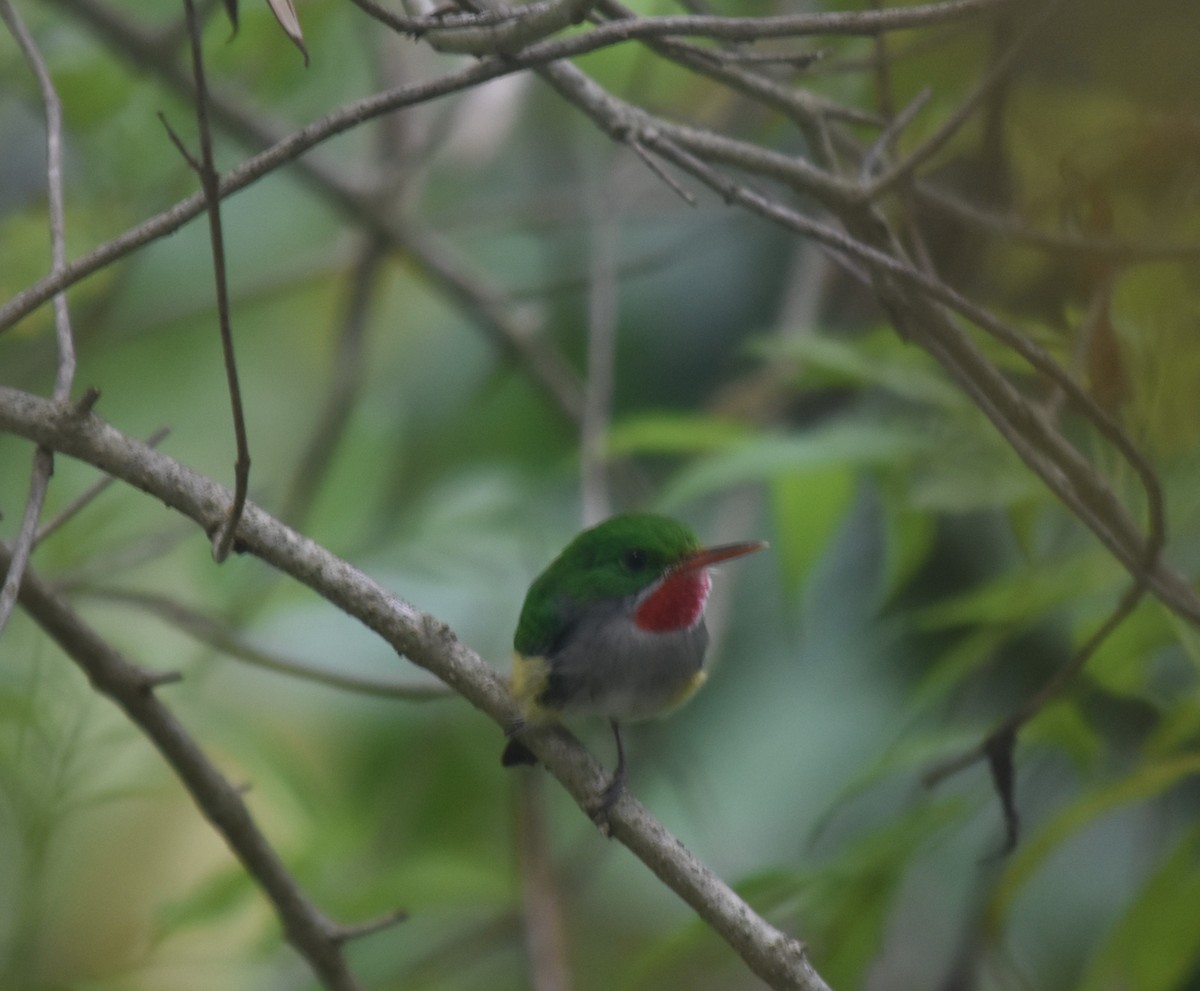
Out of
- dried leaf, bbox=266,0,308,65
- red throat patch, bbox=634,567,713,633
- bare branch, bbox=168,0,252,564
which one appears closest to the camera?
bare branch, bbox=168,0,252,564

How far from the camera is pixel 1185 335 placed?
5.15 feet

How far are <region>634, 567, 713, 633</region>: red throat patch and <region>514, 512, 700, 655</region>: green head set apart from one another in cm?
2

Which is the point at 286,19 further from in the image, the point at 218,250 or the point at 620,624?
the point at 620,624

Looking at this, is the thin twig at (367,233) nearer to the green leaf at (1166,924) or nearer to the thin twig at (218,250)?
the thin twig at (218,250)

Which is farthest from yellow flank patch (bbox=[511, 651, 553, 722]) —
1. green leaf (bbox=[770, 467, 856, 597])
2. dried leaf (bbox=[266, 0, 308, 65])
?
dried leaf (bbox=[266, 0, 308, 65])

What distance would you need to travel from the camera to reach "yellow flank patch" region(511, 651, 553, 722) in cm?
169

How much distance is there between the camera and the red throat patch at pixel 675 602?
6.35 feet

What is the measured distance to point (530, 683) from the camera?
1.76m

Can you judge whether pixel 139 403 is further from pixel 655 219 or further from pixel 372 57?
pixel 655 219

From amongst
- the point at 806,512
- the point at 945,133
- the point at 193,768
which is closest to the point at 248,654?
the point at 193,768

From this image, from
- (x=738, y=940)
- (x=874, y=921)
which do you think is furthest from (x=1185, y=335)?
(x=874, y=921)

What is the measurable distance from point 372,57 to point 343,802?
1871mm

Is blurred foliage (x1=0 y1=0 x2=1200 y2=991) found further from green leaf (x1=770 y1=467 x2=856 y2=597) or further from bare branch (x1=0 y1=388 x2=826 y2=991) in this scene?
bare branch (x1=0 y1=388 x2=826 y2=991)

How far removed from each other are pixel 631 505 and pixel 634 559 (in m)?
1.48
